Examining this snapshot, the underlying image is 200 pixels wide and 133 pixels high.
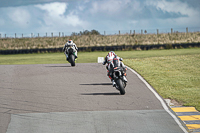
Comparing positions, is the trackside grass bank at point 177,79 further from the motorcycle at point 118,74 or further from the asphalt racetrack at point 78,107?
the motorcycle at point 118,74

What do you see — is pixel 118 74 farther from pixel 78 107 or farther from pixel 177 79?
pixel 177 79

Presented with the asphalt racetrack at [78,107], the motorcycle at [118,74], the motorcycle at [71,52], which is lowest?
the asphalt racetrack at [78,107]

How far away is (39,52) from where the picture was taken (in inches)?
1781

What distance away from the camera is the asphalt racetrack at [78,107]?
8500mm

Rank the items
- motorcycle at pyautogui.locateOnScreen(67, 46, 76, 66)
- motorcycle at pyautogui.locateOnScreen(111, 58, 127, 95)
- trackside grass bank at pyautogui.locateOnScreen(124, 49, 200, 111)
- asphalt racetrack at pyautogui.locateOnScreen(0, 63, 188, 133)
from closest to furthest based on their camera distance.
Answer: asphalt racetrack at pyautogui.locateOnScreen(0, 63, 188, 133), motorcycle at pyautogui.locateOnScreen(111, 58, 127, 95), trackside grass bank at pyautogui.locateOnScreen(124, 49, 200, 111), motorcycle at pyautogui.locateOnScreen(67, 46, 76, 66)

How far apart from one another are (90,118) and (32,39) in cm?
7745

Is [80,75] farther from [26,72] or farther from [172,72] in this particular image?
[172,72]

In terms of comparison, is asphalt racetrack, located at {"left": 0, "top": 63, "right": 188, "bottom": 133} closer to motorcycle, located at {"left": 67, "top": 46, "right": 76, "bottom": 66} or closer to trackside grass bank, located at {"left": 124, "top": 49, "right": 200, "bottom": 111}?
trackside grass bank, located at {"left": 124, "top": 49, "right": 200, "bottom": 111}

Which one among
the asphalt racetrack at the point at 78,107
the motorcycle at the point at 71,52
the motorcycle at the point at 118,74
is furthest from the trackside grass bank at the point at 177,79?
the motorcycle at the point at 71,52

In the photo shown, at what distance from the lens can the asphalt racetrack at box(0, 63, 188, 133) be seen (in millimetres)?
8500

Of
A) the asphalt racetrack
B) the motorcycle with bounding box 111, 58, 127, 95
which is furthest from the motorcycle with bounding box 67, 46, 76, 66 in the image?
the motorcycle with bounding box 111, 58, 127, 95

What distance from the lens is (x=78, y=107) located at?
1077 cm

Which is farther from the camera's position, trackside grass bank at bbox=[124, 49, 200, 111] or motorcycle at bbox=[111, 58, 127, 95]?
trackside grass bank at bbox=[124, 49, 200, 111]

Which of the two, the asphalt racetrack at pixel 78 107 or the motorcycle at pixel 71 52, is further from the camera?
the motorcycle at pixel 71 52
